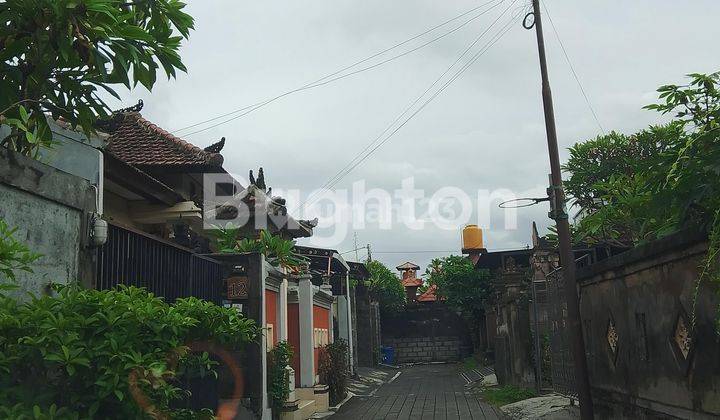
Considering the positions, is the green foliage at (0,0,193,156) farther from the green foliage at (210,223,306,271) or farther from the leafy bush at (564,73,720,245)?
the green foliage at (210,223,306,271)

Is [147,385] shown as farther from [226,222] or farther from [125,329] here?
[226,222]

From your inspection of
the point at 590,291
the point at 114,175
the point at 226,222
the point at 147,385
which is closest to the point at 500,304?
the point at 226,222

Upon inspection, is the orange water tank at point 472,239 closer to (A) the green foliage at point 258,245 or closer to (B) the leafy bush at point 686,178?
(A) the green foliage at point 258,245

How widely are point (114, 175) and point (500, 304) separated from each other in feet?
40.3

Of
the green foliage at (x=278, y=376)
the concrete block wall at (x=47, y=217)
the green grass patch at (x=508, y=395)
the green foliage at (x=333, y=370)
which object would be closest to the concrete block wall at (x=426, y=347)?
the green foliage at (x=333, y=370)

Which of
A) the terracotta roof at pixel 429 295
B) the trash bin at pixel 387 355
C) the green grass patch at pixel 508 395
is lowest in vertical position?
the green grass patch at pixel 508 395

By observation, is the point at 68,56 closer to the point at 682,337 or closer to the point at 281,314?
the point at 682,337

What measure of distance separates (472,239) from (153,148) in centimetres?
3415

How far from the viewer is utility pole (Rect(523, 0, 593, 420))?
8.73 meters

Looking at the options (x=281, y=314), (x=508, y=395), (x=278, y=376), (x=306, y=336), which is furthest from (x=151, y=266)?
(x=508, y=395)

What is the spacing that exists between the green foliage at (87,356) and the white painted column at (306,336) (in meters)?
11.5

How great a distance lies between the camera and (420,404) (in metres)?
16.4

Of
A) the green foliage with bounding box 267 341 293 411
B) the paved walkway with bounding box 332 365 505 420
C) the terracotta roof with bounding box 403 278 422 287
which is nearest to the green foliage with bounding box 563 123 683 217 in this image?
the paved walkway with bounding box 332 365 505 420

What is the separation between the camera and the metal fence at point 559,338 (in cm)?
1017
